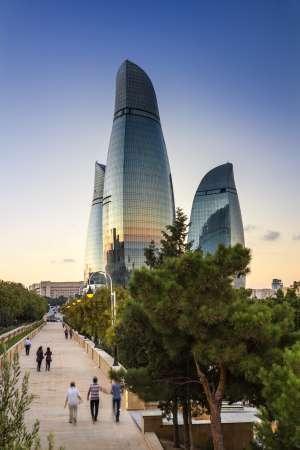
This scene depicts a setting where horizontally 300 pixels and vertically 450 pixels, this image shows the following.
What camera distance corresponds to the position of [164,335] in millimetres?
11680

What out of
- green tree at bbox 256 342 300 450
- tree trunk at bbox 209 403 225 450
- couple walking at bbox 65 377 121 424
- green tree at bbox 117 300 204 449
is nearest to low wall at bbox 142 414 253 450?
couple walking at bbox 65 377 121 424

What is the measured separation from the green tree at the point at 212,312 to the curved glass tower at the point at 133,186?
5829 inches

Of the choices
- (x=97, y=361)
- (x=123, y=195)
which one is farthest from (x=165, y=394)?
(x=123, y=195)

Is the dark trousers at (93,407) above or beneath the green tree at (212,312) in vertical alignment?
beneath

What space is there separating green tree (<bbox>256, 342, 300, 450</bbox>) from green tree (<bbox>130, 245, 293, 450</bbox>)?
1005 mm

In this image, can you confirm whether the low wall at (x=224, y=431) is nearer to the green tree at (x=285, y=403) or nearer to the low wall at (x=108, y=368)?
the low wall at (x=108, y=368)

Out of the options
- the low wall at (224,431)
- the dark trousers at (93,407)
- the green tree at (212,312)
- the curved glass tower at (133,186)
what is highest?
the curved glass tower at (133,186)

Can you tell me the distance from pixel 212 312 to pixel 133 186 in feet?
493

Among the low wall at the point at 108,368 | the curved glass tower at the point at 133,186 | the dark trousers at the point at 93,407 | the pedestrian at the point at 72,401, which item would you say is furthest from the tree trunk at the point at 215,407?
the curved glass tower at the point at 133,186

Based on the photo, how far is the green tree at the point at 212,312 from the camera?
10672 millimetres

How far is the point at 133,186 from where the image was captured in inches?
6299

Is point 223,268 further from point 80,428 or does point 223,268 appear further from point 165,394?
point 80,428

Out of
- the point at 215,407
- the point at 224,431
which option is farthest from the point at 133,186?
the point at 215,407

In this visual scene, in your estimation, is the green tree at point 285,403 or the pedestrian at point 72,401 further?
the pedestrian at point 72,401
